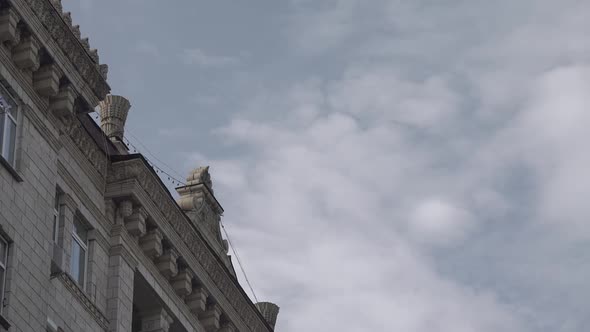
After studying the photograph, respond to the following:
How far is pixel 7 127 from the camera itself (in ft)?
112

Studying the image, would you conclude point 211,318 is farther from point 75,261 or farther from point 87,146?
point 87,146

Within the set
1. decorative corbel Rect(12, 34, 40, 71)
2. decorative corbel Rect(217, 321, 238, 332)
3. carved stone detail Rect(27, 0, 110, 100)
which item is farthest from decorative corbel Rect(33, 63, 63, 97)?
decorative corbel Rect(217, 321, 238, 332)

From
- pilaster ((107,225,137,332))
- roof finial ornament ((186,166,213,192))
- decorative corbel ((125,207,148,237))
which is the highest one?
roof finial ornament ((186,166,213,192))

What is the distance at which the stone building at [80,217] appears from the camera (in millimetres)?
33656

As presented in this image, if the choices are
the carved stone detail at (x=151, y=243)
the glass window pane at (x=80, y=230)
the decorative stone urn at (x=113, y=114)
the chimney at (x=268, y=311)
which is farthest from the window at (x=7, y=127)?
the chimney at (x=268, y=311)

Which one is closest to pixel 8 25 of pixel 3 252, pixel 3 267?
pixel 3 252

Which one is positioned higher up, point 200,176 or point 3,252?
point 200,176

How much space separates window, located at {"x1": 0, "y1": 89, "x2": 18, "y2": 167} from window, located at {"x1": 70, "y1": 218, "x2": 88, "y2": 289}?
4.22m

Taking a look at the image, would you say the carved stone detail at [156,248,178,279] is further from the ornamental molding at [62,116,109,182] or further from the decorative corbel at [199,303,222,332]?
the ornamental molding at [62,116,109,182]

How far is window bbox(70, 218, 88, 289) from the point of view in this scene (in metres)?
37.5

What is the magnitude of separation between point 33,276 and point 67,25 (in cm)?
690

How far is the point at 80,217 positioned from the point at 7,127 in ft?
15.7

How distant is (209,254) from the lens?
44.2 meters

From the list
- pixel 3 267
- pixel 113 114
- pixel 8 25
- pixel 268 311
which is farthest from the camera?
pixel 268 311
